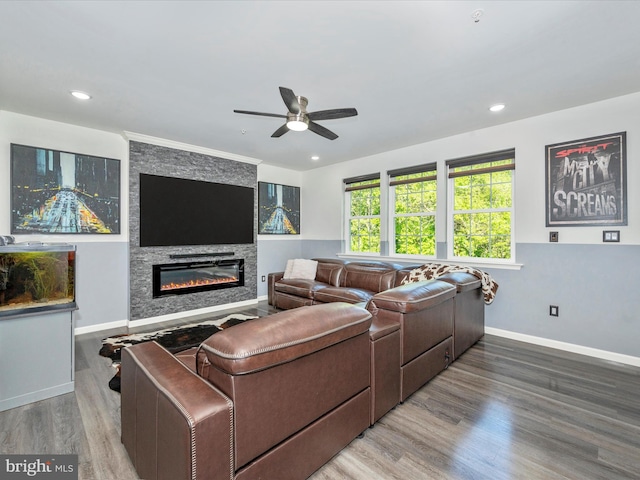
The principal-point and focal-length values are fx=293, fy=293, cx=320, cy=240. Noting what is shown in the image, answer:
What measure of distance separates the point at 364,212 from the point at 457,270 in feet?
7.52

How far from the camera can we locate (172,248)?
458 cm

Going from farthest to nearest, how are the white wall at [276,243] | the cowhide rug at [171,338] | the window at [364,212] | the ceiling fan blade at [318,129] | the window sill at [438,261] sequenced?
the white wall at [276,243] < the window at [364,212] < the window sill at [438,261] < the cowhide rug at [171,338] < the ceiling fan blade at [318,129]

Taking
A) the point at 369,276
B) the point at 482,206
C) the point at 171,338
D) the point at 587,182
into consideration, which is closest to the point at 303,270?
the point at 369,276

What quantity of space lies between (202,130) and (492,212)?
412 cm

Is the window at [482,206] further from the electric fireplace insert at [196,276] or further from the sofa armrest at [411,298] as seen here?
the electric fireplace insert at [196,276]

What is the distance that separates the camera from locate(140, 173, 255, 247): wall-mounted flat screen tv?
4.35 metres

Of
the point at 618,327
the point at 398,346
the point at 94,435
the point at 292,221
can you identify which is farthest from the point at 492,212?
the point at 94,435

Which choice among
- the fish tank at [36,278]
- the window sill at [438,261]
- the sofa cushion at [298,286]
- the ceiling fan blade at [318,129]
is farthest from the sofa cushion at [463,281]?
the fish tank at [36,278]

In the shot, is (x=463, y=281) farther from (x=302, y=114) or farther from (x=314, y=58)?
(x=314, y=58)

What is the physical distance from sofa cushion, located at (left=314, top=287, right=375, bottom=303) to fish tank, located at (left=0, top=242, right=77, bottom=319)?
2.87m

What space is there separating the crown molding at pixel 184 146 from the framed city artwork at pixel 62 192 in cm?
46

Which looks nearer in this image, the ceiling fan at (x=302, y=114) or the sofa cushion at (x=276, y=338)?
the sofa cushion at (x=276, y=338)

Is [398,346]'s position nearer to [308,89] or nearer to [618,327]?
[308,89]

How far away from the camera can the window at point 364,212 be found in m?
5.40
